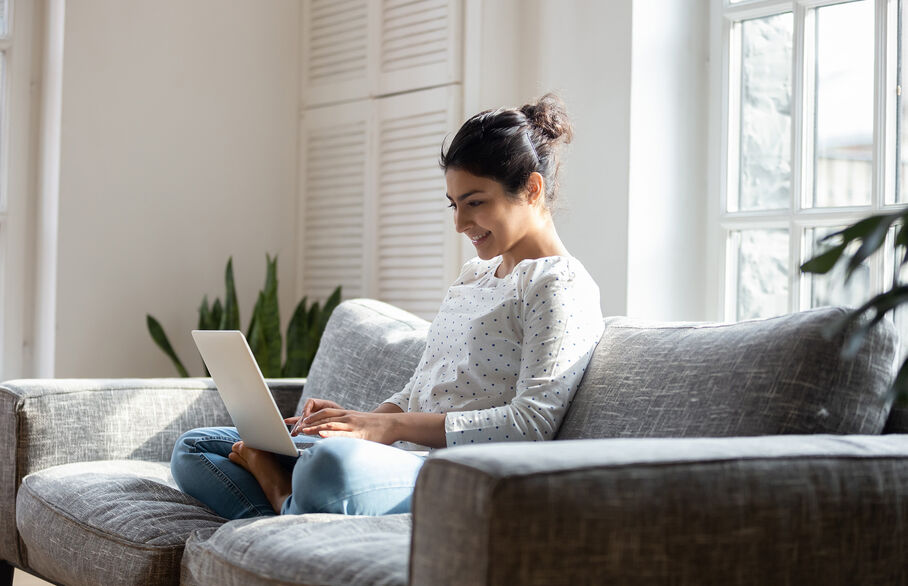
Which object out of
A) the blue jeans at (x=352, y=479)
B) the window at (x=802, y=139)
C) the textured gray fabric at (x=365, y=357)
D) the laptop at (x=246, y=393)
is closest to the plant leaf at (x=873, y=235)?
the blue jeans at (x=352, y=479)

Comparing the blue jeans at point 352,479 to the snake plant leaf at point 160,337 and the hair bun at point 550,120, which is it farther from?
the snake plant leaf at point 160,337

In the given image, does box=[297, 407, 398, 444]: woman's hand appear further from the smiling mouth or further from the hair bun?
the hair bun

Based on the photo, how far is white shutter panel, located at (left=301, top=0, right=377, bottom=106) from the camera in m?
3.86

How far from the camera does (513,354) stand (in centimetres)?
197

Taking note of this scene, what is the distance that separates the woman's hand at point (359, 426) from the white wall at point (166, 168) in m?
2.03

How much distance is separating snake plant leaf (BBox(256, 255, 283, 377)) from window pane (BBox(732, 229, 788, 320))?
1.57 m

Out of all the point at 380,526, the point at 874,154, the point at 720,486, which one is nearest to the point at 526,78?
the point at 874,154

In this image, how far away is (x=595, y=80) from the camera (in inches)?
120

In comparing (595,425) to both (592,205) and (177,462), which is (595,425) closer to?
(177,462)

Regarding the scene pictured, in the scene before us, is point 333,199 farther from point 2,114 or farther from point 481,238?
point 481,238

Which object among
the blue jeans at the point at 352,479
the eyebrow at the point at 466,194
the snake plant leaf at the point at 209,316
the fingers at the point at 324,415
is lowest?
the blue jeans at the point at 352,479

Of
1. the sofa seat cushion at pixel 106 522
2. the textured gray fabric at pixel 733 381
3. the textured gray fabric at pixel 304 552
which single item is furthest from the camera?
the sofa seat cushion at pixel 106 522

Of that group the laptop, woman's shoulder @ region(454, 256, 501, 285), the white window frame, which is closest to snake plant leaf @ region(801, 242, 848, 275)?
the laptop

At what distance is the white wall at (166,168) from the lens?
364cm
